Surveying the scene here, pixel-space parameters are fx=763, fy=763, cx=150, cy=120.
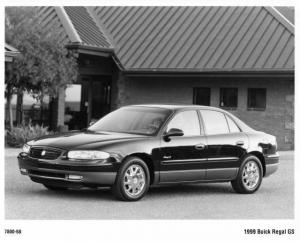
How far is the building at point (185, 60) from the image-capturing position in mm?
26797

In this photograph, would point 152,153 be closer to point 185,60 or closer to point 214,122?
point 214,122

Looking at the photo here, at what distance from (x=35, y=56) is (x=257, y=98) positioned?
8.32 meters

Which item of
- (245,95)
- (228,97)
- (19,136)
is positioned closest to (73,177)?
(19,136)

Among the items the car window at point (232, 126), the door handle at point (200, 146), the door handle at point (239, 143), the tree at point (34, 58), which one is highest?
the tree at point (34, 58)

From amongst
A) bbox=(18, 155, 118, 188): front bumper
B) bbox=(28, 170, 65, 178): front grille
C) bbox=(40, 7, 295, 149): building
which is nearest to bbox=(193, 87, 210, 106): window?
bbox=(40, 7, 295, 149): building

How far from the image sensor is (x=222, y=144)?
42.1ft

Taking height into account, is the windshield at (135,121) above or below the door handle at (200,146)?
above

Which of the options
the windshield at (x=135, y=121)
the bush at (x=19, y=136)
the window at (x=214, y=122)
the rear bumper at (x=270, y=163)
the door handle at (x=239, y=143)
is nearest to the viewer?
the windshield at (x=135, y=121)

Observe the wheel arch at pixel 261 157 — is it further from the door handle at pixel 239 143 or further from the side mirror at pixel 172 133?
the side mirror at pixel 172 133

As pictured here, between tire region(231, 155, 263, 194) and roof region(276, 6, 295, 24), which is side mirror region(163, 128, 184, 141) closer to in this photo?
tire region(231, 155, 263, 194)

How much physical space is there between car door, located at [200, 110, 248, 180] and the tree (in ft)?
38.4

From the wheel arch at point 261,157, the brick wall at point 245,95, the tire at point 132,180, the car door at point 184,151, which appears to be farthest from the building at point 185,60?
the tire at point 132,180

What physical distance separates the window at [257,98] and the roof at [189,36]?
53.0 inches

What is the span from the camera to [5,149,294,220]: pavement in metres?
10.5
